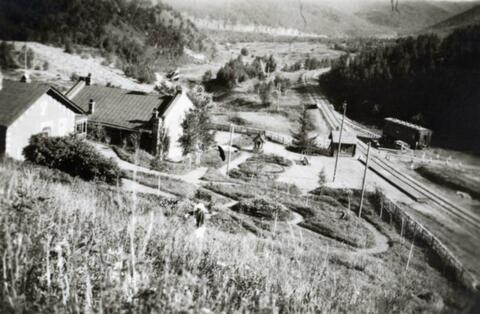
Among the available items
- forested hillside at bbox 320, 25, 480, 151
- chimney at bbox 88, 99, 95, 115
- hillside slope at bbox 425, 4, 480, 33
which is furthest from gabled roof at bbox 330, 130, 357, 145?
chimney at bbox 88, 99, 95, 115

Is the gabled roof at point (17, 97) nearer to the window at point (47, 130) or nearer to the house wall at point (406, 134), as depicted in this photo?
the window at point (47, 130)

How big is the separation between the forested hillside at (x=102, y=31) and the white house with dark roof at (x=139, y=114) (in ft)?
37.1

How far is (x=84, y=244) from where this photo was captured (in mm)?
5160

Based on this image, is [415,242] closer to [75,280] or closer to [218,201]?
[218,201]

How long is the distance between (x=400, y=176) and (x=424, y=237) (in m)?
13.4

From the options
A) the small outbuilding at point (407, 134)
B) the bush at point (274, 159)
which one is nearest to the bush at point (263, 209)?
the bush at point (274, 159)

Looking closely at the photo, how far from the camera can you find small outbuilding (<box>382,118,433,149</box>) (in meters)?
36.7

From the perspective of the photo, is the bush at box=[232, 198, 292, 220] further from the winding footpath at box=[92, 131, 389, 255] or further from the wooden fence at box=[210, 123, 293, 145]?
the wooden fence at box=[210, 123, 293, 145]

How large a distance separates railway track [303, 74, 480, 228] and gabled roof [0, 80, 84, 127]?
18.8m

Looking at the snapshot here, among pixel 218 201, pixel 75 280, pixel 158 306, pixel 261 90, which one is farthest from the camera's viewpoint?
pixel 261 90

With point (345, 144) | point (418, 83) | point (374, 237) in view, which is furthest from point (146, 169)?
point (418, 83)

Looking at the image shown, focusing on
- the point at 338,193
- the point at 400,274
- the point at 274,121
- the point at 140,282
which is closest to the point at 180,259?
the point at 140,282

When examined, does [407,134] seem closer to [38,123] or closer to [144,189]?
[144,189]

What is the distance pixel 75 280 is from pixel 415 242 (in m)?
19.2
